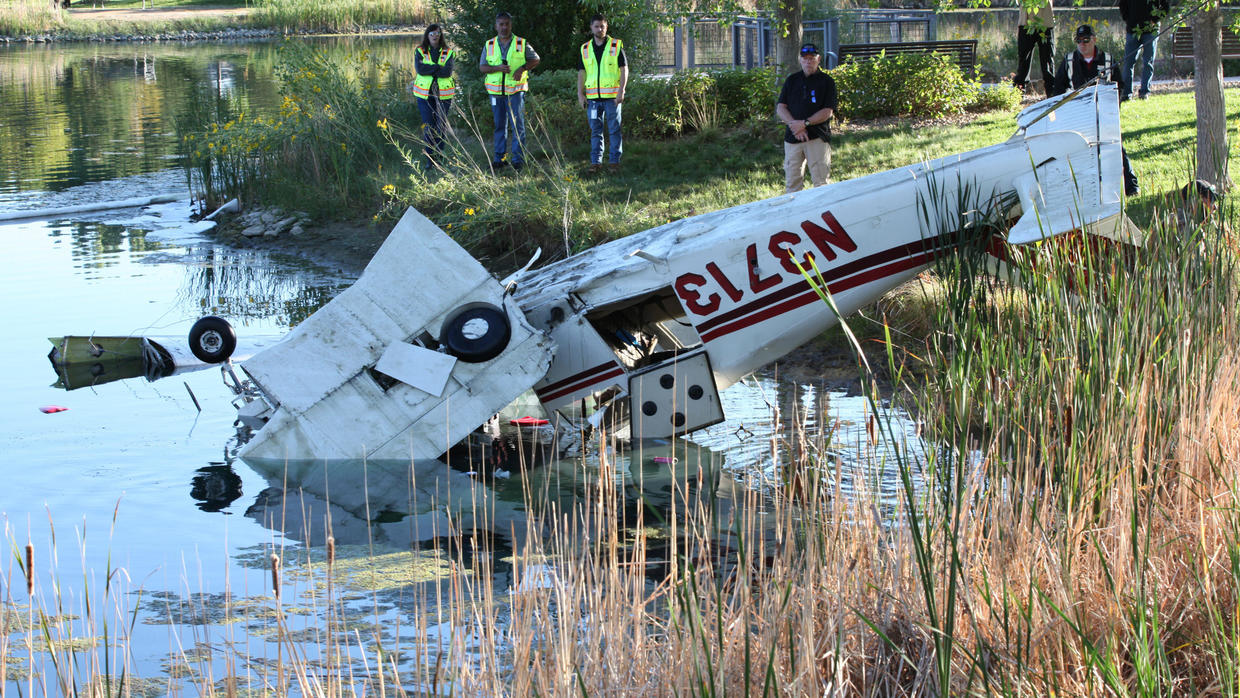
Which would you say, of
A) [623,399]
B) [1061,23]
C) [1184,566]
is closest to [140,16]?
[1061,23]

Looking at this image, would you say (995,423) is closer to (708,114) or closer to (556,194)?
(556,194)

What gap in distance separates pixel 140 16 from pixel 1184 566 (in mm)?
62698

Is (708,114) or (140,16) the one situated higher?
(140,16)

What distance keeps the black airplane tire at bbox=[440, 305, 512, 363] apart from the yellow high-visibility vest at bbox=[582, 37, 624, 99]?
6910 mm

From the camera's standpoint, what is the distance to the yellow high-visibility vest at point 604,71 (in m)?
13.8

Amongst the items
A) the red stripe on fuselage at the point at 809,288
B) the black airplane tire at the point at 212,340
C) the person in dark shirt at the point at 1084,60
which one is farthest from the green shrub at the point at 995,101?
the black airplane tire at the point at 212,340

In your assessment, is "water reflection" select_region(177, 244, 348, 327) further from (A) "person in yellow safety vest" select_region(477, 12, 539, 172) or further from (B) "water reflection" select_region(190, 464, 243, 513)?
(B) "water reflection" select_region(190, 464, 243, 513)

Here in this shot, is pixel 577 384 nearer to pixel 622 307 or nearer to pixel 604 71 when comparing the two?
pixel 622 307

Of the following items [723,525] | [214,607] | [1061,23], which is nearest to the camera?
[214,607]

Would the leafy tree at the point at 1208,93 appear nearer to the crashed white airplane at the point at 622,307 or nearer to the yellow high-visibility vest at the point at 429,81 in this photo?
the crashed white airplane at the point at 622,307

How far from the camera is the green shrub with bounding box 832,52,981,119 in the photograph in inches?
620

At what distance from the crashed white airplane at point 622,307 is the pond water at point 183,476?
371mm

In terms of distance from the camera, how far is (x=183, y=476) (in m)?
7.91

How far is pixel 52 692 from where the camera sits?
198 inches
